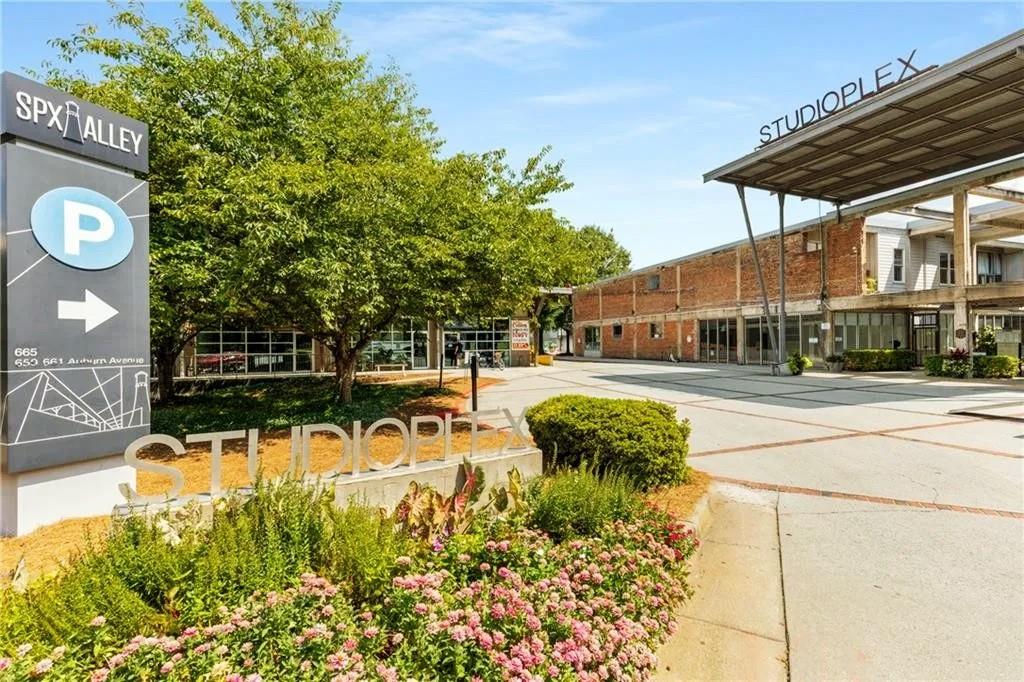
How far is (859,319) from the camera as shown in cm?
2700

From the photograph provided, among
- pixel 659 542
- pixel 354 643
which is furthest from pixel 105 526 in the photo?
pixel 659 542

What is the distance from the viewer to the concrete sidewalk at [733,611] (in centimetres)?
314

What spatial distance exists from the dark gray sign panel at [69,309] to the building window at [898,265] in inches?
1272

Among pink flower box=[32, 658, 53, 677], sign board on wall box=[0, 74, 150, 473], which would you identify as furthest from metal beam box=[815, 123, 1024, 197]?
pink flower box=[32, 658, 53, 677]

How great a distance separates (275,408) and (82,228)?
8412 mm

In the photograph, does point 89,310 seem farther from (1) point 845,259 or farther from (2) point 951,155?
(1) point 845,259

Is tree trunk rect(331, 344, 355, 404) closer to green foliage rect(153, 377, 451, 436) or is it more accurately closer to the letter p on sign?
green foliage rect(153, 377, 451, 436)

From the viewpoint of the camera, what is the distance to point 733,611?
375 cm

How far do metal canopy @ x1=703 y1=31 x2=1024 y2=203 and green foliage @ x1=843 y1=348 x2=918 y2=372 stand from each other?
7.94 m

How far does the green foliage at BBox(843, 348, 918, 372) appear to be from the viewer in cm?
2483

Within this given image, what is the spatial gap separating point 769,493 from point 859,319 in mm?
25753

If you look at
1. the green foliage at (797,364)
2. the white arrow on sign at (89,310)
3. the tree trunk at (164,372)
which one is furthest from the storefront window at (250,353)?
the green foliage at (797,364)

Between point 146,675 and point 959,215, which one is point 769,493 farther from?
point 959,215

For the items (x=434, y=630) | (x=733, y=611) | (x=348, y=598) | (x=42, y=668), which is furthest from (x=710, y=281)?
(x=42, y=668)
